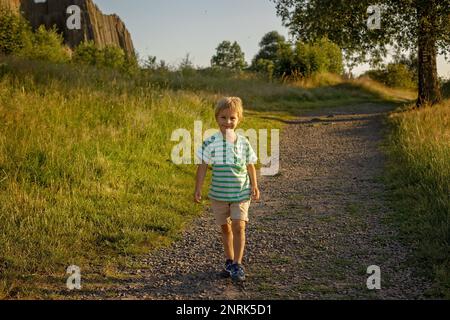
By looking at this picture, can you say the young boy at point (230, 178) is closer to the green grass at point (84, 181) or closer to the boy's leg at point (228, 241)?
the boy's leg at point (228, 241)

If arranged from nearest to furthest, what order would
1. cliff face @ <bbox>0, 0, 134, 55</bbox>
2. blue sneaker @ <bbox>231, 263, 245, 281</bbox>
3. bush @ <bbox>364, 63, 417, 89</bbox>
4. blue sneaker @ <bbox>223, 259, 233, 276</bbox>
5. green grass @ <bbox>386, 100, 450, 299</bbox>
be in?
blue sneaker @ <bbox>231, 263, 245, 281</bbox> → blue sneaker @ <bbox>223, 259, 233, 276</bbox> → green grass @ <bbox>386, 100, 450, 299</bbox> → bush @ <bbox>364, 63, 417, 89</bbox> → cliff face @ <bbox>0, 0, 134, 55</bbox>

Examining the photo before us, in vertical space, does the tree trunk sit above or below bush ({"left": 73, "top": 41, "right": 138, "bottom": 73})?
below

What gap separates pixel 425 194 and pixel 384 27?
12.2 metres

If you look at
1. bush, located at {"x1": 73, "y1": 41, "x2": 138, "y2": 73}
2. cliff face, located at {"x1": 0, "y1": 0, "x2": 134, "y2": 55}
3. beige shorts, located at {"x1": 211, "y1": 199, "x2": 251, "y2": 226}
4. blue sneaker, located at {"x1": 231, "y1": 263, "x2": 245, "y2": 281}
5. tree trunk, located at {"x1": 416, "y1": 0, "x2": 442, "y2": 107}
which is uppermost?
cliff face, located at {"x1": 0, "y1": 0, "x2": 134, "y2": 55}

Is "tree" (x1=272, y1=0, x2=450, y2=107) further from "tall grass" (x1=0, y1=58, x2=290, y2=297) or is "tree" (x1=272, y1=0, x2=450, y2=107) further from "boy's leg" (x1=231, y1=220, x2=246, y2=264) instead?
"boy's leg" (x1=231, y1=220, x2=246, y2=264)

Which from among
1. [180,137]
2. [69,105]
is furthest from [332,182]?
[69,105]

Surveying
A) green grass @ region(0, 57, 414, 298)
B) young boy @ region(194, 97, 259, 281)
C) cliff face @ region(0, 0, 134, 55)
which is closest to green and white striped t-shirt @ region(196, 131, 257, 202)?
young boy @ region(194, 97, 259, 281)

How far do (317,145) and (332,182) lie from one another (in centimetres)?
459

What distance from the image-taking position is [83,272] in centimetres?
502

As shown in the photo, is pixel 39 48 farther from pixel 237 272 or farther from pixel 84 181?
pixel 237 272

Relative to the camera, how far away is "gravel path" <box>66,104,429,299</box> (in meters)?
4.62

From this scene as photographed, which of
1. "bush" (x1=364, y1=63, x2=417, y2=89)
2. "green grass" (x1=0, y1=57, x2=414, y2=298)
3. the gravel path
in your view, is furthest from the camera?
"bush" (x1=364, y1=63, x2=417, y2=89)

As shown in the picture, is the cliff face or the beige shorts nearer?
the beige shorts
